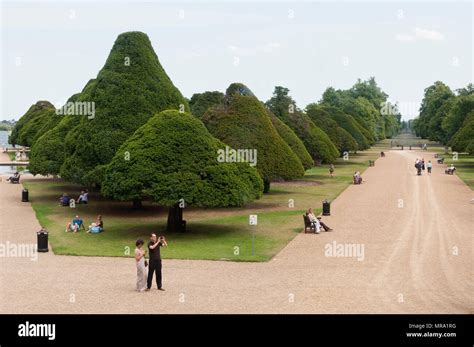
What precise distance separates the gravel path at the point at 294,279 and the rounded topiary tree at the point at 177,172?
13.8 feet

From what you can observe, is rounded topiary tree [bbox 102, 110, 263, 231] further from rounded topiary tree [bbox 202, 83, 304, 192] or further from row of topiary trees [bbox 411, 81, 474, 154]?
row of topiary trees [bbox 411, 81, 474, 154]

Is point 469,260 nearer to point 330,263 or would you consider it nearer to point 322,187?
point 330,263

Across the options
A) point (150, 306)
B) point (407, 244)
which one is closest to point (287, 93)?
point (407, 244)

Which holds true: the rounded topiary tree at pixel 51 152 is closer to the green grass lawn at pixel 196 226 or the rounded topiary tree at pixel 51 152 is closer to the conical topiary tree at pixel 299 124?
the green grass lawn at pixel 196 226

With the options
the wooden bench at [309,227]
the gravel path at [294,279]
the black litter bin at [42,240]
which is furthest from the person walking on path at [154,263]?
the wooden bench at [309,227]

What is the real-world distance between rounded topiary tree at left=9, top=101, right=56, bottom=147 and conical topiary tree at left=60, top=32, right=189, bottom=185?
3493 centimetres

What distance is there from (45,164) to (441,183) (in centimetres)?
3582

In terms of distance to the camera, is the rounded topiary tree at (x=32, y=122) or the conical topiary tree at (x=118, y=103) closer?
the conical topiary tree at (x=118, y=103)

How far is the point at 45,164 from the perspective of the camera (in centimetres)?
4706

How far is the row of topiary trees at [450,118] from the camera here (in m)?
75.2

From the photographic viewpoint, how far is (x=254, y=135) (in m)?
45.6

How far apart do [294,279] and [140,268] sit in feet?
18.0

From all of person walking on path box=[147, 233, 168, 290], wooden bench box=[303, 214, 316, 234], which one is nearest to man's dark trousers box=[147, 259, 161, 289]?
person walking on path box=[147, 233, 168, 290]

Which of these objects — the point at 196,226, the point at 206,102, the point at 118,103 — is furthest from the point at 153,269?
the point at 206,102
